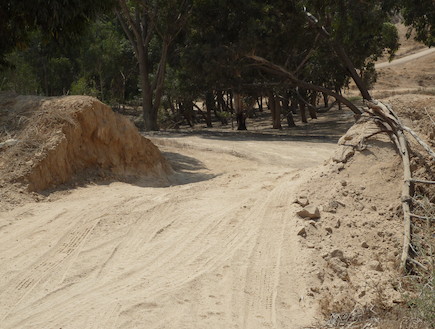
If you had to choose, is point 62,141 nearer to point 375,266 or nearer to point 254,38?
point 375,266

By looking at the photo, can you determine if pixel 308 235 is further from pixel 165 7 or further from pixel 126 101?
pixel 126 101

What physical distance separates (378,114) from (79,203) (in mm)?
4103

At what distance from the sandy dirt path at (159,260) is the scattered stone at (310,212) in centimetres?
17

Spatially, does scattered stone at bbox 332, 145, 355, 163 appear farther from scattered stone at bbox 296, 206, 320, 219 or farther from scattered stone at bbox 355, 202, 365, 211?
scattered stone at bbox 296, 206, 320, 219

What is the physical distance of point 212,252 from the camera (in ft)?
21.2

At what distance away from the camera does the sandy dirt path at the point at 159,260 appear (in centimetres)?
531

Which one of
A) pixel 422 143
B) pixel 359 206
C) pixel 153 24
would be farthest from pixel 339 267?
pixel 153 24

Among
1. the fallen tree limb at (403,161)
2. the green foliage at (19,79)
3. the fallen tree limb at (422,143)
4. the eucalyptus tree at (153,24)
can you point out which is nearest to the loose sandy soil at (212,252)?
the fallen tree limb at (403,161)

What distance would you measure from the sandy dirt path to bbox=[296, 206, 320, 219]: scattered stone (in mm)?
165

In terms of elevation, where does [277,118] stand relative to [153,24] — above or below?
below

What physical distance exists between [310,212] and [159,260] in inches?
71.3

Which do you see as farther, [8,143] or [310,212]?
[8,143]

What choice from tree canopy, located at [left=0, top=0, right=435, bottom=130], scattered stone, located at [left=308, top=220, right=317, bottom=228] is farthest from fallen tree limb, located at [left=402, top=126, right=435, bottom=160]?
tree canopy, located at [left=0, top=0, right=435, bottom=130]

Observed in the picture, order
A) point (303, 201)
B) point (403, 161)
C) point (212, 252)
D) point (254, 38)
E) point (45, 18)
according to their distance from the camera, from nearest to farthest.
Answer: point (212, 252) → point (403, 161) → point (303, 201) → point (45, 18) → point (254, 38)
